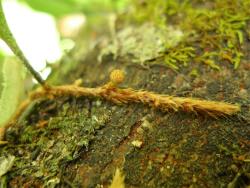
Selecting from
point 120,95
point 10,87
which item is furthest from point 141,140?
point 10,87

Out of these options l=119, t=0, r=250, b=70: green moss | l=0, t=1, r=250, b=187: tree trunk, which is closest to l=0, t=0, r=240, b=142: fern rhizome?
l=0, t=1, r=250, b=187: tree trunk

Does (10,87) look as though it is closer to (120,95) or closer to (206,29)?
(120,95)

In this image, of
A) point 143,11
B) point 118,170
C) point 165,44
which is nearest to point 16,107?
point 118,170

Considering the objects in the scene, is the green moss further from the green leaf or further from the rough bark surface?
the green leaf

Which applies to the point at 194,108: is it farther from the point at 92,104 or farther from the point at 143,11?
the point at 143,11

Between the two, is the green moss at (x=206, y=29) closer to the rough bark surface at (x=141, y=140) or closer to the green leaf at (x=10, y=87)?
the rough bark surface at (x=141, y=140)

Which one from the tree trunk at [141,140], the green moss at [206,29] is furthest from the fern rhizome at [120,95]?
the green moss at [206,29]
